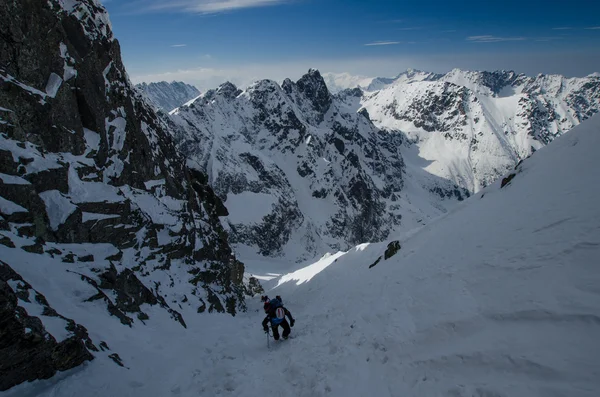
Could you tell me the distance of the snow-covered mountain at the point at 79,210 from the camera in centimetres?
831

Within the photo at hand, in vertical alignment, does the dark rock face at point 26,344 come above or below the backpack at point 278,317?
above

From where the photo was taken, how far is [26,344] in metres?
6.91

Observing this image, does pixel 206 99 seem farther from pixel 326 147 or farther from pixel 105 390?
pixel 105 390

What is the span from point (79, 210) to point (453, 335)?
16501mm

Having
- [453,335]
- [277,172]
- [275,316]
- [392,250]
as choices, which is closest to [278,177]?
[277,172]

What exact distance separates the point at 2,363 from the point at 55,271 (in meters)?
5.27

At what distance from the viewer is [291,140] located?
16312cm

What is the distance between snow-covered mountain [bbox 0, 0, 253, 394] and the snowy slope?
1.28m

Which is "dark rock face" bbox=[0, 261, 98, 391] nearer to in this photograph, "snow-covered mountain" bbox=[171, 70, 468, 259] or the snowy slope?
the snowy slope

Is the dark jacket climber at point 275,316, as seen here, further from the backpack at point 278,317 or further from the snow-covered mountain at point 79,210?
the snow-covered mountain at point 79,210

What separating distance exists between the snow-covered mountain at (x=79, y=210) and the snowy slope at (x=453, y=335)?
4.20 ft

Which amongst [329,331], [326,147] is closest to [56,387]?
[329,331]

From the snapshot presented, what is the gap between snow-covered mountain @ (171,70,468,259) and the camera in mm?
112062

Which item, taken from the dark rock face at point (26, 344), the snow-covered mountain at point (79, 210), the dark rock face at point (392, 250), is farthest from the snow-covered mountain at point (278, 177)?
the dark rock face at point (26, 344)
